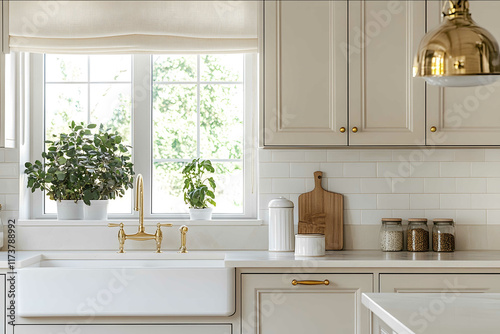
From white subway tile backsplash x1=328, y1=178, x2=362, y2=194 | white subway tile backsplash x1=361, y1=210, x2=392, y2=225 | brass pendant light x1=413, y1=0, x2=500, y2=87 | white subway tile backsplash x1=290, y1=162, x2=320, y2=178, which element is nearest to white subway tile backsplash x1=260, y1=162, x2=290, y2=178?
white subway tile backsplash x1=290, y1=162, x2=320, y2=178

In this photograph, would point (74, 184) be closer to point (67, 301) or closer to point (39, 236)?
point (39, 236)

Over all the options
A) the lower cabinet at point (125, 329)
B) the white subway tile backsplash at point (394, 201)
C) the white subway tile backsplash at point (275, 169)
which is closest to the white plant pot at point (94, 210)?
the lower cabinet at point (125, 329)

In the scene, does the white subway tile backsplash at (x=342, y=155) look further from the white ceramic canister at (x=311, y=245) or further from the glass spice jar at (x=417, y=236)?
the white ceramic canister at (x=311, y=245)

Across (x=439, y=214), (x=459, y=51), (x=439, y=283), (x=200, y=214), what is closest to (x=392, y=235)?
(x=439, y=214)

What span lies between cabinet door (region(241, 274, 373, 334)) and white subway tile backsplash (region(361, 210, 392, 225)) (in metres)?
0.66

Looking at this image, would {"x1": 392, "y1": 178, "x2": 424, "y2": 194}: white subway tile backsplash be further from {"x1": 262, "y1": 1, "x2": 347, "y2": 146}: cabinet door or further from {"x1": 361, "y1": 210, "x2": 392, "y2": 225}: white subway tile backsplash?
{"x1": 262, "y1": 1, "x2": 347, "y2": 146}: cabinet door

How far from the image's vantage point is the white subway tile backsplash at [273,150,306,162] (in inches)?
151

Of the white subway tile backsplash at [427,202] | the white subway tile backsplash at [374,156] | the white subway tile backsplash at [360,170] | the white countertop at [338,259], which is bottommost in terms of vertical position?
the white countertop at [338,259]

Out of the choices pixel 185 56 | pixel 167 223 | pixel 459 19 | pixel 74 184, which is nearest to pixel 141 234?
pixel 167 223

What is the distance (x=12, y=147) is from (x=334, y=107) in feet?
6.07

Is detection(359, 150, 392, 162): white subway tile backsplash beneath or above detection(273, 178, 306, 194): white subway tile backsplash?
above

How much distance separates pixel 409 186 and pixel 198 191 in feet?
4.03

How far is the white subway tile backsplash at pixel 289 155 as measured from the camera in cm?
384

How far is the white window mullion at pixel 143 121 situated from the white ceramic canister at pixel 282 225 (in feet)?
2.78
